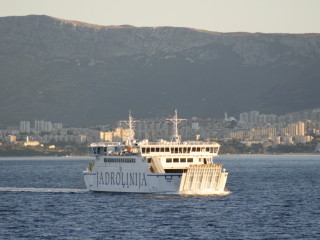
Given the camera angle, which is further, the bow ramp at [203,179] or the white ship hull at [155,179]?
the white ship hull at [155,179]

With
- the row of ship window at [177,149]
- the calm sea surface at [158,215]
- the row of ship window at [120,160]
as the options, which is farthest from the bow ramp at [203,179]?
the row of ship window at [120,160]

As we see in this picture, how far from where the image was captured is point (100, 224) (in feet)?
305

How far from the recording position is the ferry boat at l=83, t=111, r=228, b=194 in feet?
371

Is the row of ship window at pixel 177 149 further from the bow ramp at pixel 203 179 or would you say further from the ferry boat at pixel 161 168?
the bow ramp at pixel 203 179

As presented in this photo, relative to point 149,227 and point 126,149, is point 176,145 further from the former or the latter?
Answer: point 149,227

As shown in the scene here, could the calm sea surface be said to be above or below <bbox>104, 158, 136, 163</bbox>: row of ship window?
below

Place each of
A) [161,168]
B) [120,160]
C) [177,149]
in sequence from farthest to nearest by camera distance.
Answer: [120,160] → [177,149] → [161,168]

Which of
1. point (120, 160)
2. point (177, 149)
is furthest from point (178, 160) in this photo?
point (120, 160)

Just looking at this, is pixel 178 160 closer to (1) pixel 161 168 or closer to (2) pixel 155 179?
(1) pixel 161 168

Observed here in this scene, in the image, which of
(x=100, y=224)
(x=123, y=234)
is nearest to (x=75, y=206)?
(x=100, y=224)

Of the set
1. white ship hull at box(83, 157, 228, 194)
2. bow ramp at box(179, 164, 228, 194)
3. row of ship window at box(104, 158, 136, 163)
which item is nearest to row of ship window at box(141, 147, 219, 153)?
white ship hull at box(83, 157, 228, 194)

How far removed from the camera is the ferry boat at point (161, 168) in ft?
371

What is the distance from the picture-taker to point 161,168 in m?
115

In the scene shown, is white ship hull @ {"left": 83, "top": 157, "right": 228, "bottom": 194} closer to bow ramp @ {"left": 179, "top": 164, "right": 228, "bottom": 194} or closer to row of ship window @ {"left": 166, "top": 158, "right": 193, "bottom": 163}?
bow ramp @ {"left": 179, "top": 164, "right": 228, "bottom": 194}
